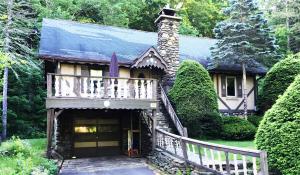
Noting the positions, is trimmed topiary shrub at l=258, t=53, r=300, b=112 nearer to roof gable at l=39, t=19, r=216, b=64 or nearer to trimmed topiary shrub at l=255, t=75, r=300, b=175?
roof gable at l=39, t=19, r=216, b=64

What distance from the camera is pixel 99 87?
1202 centimetres

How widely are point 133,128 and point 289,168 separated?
9053mm

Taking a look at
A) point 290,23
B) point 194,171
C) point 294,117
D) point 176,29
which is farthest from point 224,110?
point 290,23

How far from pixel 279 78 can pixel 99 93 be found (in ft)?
32.5

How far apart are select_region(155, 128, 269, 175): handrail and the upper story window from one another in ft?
26.1

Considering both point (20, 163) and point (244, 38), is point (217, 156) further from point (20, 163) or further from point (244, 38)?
point (244, 38)

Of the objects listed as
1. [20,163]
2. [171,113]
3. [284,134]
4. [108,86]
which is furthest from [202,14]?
[20,163]

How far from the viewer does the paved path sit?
10.6 meters

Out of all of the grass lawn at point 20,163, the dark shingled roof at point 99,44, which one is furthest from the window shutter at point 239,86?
the grass lawn at point 20,163

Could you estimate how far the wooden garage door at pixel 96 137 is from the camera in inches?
581

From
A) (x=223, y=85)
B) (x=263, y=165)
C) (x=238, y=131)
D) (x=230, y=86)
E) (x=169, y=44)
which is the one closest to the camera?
(x=263, y=165)

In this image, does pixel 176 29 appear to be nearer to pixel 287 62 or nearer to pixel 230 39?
pixel 230 39

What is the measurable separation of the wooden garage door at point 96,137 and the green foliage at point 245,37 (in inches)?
277

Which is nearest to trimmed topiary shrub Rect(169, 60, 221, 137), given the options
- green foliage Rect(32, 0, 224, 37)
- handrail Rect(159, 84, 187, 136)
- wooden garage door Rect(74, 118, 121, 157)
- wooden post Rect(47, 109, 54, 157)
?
handrail Rect(159, 84, 187, 136)
